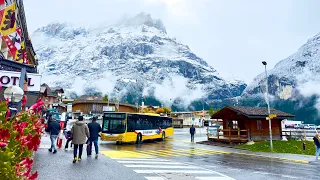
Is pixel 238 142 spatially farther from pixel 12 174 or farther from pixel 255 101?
pixel 255 101

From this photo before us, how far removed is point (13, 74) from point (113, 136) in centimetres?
1262

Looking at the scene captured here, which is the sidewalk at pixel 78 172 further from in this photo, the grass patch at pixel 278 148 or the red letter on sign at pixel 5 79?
the grass patch at pixel 278 148

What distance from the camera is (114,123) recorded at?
2425 centimetres

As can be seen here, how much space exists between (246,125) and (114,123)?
14.7 metres

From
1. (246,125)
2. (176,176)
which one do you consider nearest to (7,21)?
(176,176)

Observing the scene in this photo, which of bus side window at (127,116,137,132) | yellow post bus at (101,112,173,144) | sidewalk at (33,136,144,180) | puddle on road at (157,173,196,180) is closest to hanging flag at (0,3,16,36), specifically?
yellow post bus at (101,112,173,144)

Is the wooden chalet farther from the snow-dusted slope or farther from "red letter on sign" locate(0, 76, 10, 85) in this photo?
the snow-dusted slope

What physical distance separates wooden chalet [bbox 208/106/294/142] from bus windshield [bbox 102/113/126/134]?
1170 cm

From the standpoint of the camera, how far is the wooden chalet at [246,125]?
89.9ft

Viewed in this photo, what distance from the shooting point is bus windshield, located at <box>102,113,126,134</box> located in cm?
2405

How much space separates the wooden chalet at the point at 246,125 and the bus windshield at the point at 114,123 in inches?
461

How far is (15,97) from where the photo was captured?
9.23 m

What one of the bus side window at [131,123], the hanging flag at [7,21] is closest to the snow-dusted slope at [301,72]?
the bus side window at [131,123]

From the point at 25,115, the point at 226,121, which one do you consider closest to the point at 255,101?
the point at 226,121
